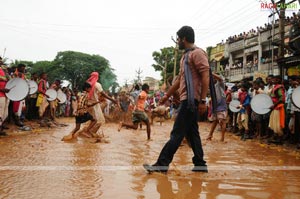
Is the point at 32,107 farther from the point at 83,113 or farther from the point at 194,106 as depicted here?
the point at 194,106

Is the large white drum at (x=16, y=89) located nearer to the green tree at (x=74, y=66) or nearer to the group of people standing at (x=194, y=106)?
the group of people standing at (x=194, y=106)

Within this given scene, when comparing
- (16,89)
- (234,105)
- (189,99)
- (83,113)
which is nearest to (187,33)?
(189,99)

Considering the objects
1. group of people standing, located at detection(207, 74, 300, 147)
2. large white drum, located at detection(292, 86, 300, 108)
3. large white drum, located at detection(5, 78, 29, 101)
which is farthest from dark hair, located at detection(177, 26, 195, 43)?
large white drum, located at detection(5, 78, 29, 101)

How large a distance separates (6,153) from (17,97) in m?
3.09

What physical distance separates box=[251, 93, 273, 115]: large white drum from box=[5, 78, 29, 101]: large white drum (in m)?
6.05

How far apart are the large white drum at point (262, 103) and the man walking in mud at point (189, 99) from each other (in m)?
4.89

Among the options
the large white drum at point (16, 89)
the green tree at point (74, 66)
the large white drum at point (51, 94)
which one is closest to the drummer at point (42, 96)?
the large white drum at point (51, 94)

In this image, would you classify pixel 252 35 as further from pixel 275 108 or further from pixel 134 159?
pixel 134 159

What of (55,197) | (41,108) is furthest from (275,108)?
(41,108)

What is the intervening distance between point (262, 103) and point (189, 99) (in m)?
5.25

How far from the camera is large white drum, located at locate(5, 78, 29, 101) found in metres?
8.42

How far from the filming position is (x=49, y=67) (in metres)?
66.2

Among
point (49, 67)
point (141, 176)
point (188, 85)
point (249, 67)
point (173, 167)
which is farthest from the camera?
point (49, 67)

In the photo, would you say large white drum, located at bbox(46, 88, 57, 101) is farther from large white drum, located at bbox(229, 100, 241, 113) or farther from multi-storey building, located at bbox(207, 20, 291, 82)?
multi-storey building, located at bbox(207, 20, 291, 82)
